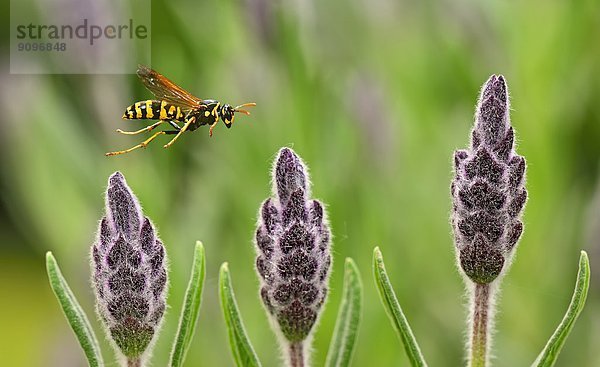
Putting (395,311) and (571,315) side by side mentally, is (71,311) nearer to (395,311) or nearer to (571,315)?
(395,311)

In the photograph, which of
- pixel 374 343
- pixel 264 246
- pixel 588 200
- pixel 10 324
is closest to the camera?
pixel 264 246

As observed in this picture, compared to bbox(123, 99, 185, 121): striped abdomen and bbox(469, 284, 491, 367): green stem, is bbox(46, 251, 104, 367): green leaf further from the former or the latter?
bbox(469, 284, 491, 367): green stem

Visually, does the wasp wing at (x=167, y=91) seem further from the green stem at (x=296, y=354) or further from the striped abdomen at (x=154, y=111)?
the green stem at (x=296, y=354)

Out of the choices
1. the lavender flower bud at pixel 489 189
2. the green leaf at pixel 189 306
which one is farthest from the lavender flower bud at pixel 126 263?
the lavender flower bud at pixel 489 189

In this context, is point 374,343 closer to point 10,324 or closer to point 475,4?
point 475,4

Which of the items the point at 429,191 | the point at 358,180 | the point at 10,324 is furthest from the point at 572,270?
the point at 10,324

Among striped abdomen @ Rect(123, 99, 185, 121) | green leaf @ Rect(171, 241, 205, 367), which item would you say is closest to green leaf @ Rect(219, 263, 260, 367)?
green leaf @ Rect(171, 241, 205, 367)
